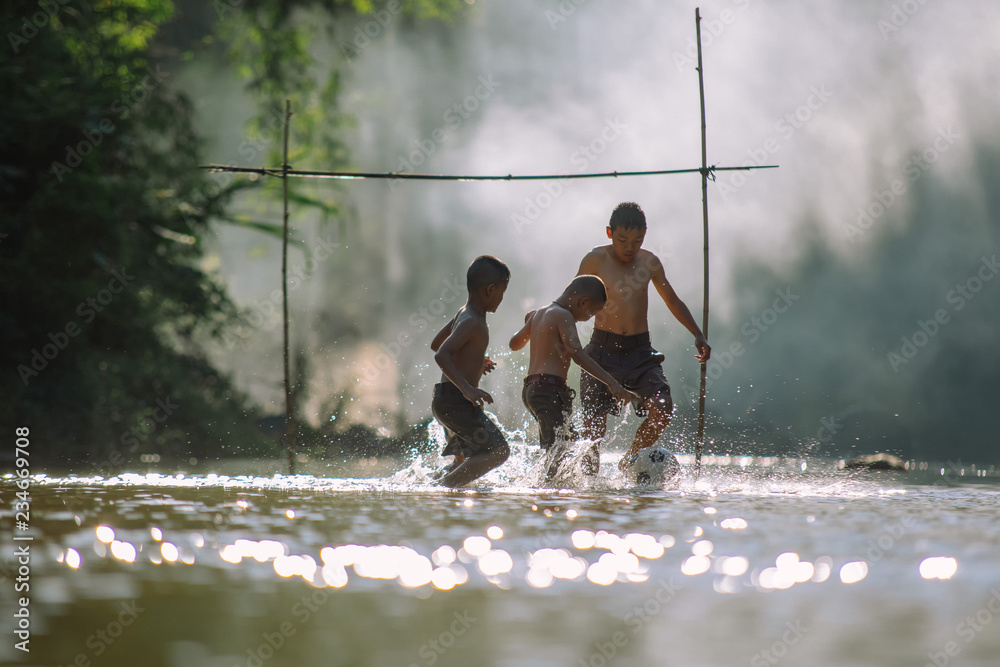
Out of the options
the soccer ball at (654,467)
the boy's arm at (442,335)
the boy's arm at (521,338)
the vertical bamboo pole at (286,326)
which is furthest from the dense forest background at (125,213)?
the soccer ball at (654,467)

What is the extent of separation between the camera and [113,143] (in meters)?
12.3

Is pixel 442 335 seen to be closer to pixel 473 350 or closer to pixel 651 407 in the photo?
pixel 473 350

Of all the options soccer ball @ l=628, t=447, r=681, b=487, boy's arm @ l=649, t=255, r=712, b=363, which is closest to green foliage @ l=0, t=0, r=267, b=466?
boy's arm @ l=649, t=255, r=712, b=363

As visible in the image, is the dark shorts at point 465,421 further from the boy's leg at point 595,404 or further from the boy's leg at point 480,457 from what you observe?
the boy's leg at point 595,404

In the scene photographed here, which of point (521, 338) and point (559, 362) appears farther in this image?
point (521, 338)

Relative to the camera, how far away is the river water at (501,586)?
4.36ft

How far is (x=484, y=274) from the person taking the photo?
4957mm

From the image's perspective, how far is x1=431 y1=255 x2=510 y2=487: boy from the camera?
4.89m

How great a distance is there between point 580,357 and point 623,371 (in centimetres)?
57

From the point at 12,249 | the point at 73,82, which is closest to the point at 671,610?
the point at 12,249

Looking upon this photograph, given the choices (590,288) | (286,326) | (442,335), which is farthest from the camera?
(286,326)

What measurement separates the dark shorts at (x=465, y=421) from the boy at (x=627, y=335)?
862mm

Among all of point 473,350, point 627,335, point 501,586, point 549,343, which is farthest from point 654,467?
point 501,586

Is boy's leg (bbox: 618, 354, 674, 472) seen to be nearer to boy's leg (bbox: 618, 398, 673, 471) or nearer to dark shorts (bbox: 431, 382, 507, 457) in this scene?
boy's leg (bbox: 618, 398, 673, 471)
